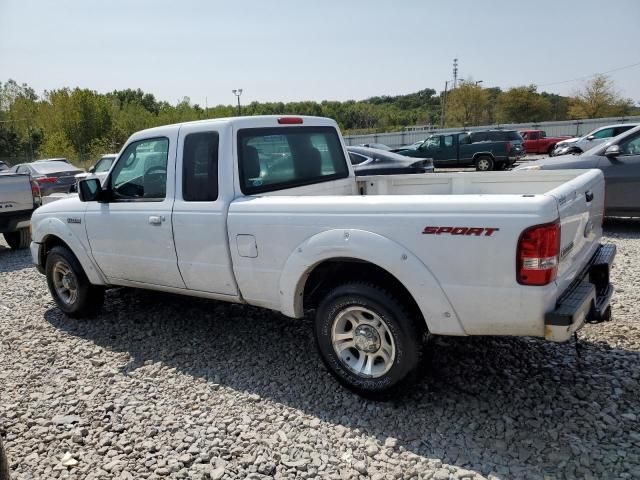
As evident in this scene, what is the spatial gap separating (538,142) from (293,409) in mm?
32302

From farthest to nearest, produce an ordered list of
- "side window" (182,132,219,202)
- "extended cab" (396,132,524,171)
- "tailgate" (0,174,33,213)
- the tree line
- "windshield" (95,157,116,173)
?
the tree line < "extended cab" (396,132,524,171) < "windshield" (95,157,116,173) < "tailgate" (0,174,33,213) < "side window" (182,132,219,202)

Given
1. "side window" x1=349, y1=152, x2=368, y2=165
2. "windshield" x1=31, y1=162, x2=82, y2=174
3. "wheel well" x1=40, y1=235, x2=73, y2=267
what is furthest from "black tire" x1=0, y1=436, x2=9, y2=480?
"windshield" x1=31, y1=162, x2=82, y2=174

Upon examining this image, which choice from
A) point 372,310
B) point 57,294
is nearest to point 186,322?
point 57,294

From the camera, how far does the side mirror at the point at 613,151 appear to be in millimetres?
7930

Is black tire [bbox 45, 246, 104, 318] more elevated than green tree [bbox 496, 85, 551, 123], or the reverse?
green tree [bbox 496, 85, 551, 123]

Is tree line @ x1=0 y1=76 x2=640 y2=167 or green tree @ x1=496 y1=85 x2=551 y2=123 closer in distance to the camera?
tree line @ x1=0 y1=76 x2=640 y2=167

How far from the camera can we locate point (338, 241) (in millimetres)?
3209

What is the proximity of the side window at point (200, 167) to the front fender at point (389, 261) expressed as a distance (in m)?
1.00

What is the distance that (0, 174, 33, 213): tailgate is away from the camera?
8.98m

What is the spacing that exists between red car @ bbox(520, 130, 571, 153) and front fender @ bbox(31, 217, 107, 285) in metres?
30.6

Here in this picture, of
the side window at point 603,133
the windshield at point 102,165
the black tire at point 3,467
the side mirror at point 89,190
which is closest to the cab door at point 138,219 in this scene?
the side mirror at point 89,190

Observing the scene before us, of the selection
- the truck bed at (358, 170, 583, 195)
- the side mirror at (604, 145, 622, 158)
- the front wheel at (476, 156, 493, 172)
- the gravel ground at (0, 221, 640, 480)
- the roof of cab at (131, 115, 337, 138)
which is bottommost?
the front wheel at (476, 156, 493, 172)

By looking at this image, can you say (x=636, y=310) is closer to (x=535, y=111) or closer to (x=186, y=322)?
(x=186, y=322)

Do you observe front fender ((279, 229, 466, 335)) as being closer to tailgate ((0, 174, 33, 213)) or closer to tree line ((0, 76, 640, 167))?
A: tailgate ((0, 174, 33, 213))
